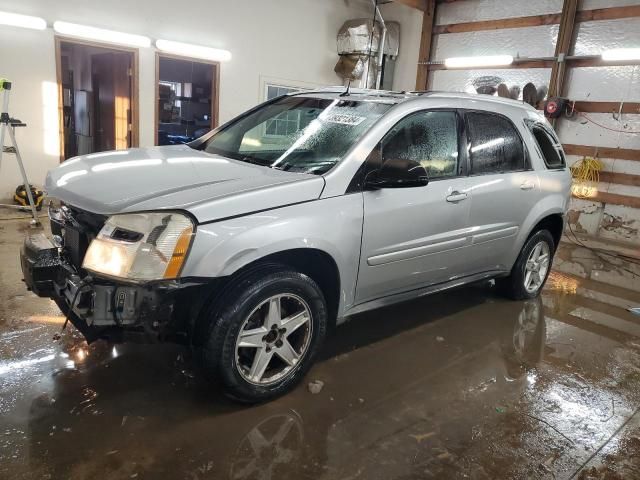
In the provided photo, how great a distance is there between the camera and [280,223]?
2.33m

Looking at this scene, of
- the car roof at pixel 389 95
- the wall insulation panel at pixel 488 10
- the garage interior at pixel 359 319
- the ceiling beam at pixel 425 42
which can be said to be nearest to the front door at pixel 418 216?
the car roof at pixel 389 95

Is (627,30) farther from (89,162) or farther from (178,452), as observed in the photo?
(178,452)

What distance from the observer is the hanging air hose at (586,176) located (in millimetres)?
7520

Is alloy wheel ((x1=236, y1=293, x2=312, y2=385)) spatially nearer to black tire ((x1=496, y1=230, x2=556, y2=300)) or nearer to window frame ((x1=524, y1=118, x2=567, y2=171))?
black tire ((x1=496, y1=230, x2=556, y2=300))

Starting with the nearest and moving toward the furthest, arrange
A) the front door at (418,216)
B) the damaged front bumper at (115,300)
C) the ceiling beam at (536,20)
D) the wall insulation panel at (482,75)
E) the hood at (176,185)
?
1. the damaged front bumper at (115,300)
2. the hood at (176,185)
3. the front door at (418,216)
4. the ceiling beam at (536,20)
5. the wall insulation panel at (482,75)

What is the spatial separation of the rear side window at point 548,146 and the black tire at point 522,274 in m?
0.58

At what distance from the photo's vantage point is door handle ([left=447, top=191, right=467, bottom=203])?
10.2ft

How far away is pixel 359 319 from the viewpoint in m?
3.73

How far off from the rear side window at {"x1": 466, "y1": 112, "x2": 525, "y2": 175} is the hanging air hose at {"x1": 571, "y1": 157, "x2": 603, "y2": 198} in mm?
4583

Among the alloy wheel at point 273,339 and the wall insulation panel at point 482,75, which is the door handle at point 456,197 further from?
the wall insulation panel at point 482,75

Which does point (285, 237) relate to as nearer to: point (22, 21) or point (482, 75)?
point (22, 21)

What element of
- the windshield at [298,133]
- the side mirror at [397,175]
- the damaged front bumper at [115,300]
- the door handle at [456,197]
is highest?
the windshield at [298,133]

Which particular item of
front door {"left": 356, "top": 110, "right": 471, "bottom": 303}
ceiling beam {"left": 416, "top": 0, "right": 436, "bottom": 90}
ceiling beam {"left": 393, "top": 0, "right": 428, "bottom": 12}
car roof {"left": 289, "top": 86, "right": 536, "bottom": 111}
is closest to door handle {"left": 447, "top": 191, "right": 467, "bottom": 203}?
front door {"left": 356, "top": 110, "right": 471, "bottom": 303}

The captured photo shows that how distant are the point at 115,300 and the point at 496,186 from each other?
2.60 metres
